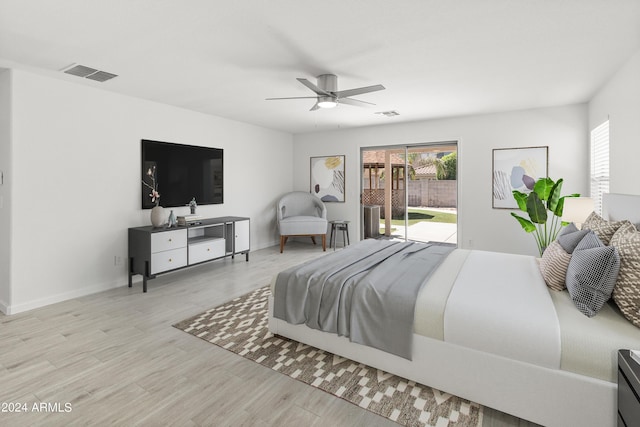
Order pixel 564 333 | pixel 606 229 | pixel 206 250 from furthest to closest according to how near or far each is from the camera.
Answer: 1. pixel 206 250
2. pixel 606 229
3. pixel 564 333

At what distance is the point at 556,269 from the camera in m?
2.26

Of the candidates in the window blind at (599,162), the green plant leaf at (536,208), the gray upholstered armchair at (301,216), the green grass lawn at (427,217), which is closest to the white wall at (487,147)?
the green grass lawn at (427,217)

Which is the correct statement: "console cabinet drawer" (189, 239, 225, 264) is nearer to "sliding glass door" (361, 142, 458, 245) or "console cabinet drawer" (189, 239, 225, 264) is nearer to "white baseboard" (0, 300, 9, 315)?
"white baseboard" (0, 300, 9, 315)

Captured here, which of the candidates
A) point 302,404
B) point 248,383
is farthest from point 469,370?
point 248,383

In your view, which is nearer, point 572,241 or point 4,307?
point 572,241

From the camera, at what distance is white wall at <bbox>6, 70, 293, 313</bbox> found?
334 cm

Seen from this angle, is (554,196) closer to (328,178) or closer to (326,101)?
(326,101)

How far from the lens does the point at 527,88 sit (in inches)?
154

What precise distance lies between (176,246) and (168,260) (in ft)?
0.66

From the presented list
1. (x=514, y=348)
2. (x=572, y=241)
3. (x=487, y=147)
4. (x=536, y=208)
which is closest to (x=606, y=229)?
(x=572, y=241)

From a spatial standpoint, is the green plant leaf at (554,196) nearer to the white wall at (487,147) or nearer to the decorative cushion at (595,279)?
the white wall at (487,147)

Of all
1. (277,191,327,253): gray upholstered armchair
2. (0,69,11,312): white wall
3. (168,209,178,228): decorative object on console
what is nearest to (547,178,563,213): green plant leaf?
(277,191,327,253): gray upholstered armchair

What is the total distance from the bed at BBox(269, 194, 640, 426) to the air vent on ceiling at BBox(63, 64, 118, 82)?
131 inches

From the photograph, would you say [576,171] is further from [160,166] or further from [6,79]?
[6,79]
